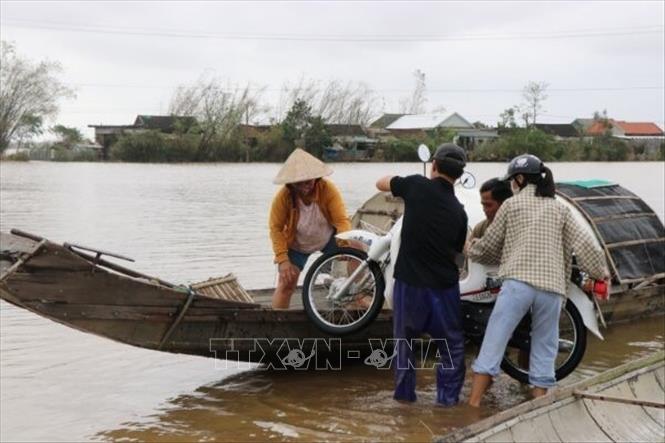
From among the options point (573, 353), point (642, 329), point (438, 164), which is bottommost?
point (642, 329)

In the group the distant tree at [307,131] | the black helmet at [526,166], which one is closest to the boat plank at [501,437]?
the black helmet at [526,166]

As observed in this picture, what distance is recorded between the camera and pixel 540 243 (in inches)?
222

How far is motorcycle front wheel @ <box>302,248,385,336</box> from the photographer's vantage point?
→ 6.75 m

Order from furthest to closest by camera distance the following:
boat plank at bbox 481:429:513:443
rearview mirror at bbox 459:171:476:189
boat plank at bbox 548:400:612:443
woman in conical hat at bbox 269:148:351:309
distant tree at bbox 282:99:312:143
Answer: distant tree at bbox 282:99:312:143, rearview mirror at bbox 459:171:476:189, woman in conical hat at bbox 269:148:351:309, boat plank at bbox 548:400:612:443, boat plank at bbox 481:429:513:443

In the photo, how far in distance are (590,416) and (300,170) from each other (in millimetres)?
2921

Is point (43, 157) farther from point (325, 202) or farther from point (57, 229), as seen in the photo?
point (325, 202)

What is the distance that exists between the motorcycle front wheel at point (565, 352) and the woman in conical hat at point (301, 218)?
1.78 m

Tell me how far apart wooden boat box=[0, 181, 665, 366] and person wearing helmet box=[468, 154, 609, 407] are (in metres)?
1.61

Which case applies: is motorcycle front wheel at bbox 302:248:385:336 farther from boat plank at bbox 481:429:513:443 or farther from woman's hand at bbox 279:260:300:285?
boat plank at bbox 481:429:513:443

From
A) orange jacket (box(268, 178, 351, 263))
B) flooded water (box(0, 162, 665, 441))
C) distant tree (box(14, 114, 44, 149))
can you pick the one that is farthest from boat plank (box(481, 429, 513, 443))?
distant tree (box(14, 114, 44, 149))

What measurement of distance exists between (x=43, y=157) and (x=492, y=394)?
214ft

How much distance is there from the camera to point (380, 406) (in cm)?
684

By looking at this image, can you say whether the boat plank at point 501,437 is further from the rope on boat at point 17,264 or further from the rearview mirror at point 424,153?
the rope on boat at point 17,264

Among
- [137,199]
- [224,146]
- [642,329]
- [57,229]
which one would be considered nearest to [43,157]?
[224,146]
